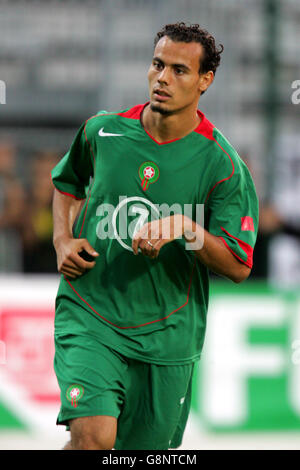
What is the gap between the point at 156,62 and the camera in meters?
3.74

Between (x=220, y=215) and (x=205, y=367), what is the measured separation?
364 centimetres

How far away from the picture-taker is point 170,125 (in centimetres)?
385

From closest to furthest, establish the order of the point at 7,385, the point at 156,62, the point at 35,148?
the point at 156,62 < the point at 7,385 < the point at 35,148

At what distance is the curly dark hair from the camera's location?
371 centimetres

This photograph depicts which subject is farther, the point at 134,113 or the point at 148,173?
the point at 134,113

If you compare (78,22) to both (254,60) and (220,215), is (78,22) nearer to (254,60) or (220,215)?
(254,60)

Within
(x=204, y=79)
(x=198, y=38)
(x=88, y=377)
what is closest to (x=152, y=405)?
(x=88, y=377)

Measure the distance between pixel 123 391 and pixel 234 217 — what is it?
936 millimetres

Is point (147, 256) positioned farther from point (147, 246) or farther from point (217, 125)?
point (217, 125)

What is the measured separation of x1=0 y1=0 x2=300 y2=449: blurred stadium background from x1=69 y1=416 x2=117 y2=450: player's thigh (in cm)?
348

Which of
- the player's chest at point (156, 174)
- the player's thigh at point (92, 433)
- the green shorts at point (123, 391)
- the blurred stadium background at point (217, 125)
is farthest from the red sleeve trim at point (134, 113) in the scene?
the blurred stadium background at point (217, 125)

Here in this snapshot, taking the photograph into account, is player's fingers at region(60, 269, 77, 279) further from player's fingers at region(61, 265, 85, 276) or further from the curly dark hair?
the curly dark hair

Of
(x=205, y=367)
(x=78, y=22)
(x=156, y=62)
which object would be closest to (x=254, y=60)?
(x=78, y=22)

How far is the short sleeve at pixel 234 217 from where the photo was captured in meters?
3.74
